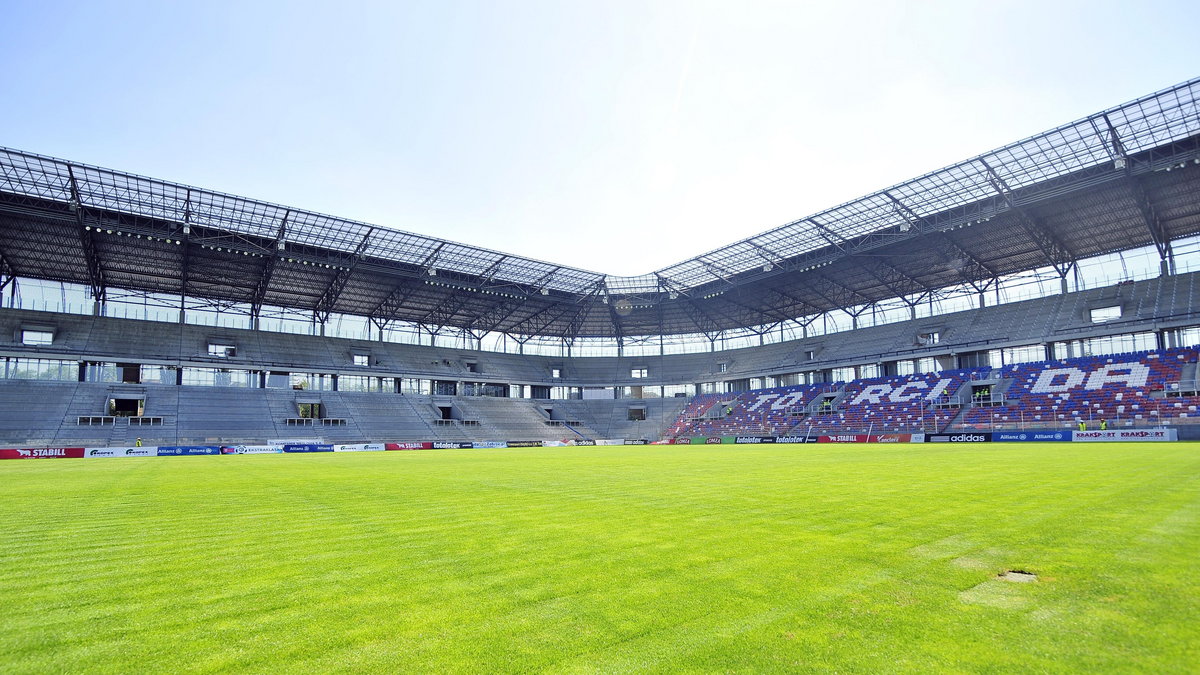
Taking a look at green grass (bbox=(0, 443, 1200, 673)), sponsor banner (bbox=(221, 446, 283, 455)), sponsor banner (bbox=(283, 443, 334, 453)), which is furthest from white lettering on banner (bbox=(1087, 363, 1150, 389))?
sponsor banner (bbox=(221, 446, 283, 455))

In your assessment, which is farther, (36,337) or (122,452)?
(36,337)

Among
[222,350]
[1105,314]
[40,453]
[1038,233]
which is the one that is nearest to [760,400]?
[1038,233]

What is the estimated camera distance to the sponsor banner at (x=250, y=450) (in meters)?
47.7

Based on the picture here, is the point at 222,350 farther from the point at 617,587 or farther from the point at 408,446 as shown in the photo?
the point at 617,587

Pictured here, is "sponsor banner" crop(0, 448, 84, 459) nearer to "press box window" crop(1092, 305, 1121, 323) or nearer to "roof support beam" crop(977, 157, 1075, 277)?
"roof support beam" crop(977, 157, 1075, 277)

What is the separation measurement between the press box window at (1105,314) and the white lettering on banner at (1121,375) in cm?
626

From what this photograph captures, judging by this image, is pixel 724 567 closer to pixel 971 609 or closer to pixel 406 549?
pixel 971 609

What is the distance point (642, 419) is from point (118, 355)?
58481mm

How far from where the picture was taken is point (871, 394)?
5897 cm

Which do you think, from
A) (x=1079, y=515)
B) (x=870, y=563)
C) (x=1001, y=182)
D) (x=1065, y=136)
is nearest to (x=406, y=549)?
(x=870, y=563)

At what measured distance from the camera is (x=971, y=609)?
4.39 m

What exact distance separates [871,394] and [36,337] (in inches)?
3098

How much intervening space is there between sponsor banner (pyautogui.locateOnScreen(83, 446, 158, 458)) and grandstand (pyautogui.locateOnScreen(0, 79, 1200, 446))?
459 cm

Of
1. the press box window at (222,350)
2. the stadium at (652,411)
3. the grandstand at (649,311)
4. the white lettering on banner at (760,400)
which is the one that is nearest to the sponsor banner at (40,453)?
the stadium at (652,411)
